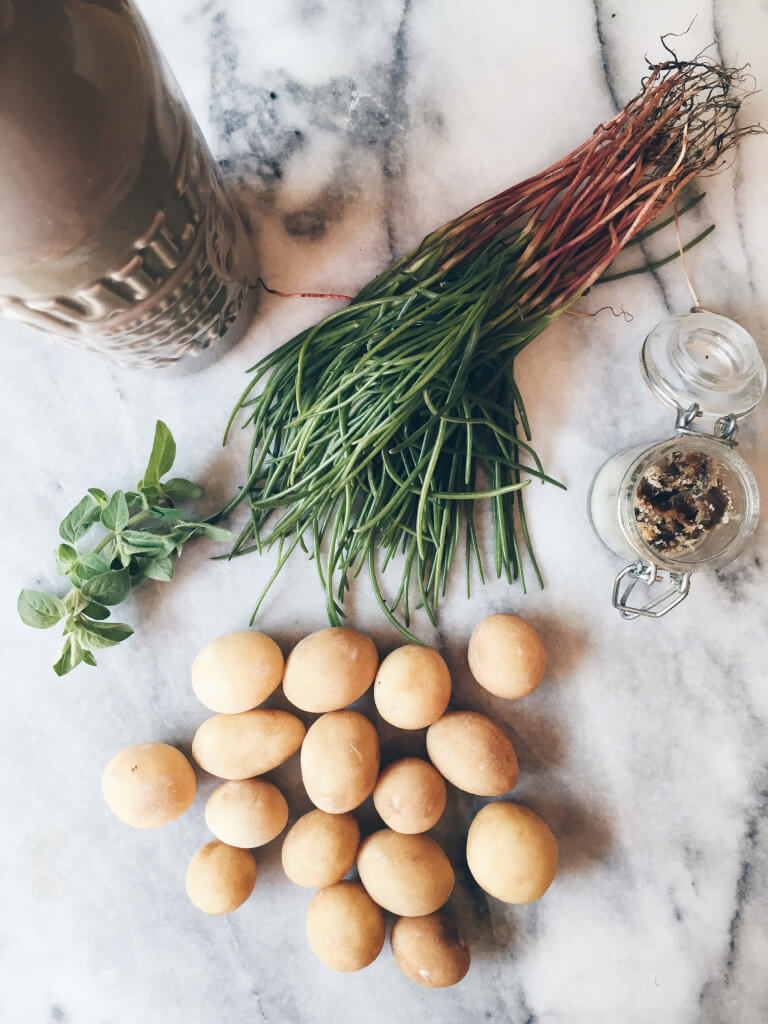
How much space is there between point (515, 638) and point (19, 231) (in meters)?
0.56

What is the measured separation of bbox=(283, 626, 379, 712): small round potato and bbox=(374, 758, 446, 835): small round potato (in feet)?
0.31

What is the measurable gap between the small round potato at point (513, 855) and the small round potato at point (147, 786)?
0.32 metres

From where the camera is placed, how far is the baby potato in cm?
73

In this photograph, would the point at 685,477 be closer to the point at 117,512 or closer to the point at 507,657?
the point at 507,657

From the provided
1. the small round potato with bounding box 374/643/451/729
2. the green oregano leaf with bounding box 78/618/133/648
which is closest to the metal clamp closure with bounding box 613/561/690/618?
the small round potato with bounding box 374/643/451/729

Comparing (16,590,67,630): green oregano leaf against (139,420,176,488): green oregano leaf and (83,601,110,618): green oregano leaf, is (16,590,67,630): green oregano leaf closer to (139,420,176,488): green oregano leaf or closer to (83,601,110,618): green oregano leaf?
(83,601,110,618): green oregano leaf

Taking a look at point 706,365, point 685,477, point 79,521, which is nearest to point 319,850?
point 79,521

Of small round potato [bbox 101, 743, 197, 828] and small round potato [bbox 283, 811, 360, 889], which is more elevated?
small round potato [bbox 101, 743, 197, 828]

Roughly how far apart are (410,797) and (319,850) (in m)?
0.11

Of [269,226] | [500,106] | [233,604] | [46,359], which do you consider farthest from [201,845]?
[500,106]

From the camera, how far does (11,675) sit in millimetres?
824

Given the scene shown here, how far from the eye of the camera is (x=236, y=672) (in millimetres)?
723

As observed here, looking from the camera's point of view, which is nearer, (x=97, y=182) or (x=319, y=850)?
(x=97, y=182)

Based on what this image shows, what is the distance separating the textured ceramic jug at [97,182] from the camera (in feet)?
1.21
